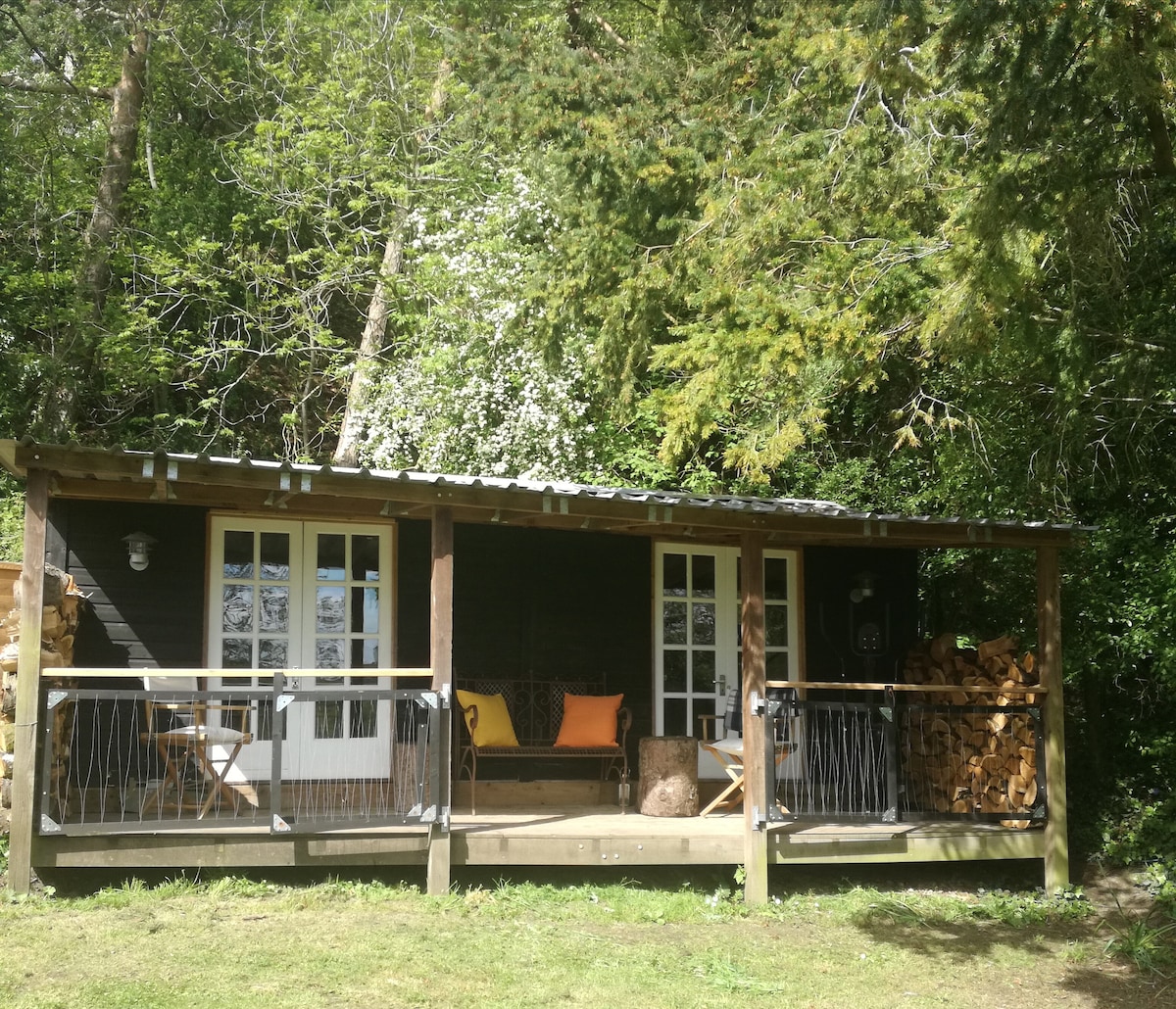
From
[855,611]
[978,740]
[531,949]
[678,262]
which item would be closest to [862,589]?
[855,611]

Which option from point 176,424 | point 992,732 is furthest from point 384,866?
point 176,424

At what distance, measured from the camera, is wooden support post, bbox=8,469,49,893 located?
21.4ft

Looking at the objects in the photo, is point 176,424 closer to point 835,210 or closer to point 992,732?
point 835,210

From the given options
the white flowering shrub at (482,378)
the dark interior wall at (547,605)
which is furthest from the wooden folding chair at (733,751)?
the white flowering shrub at (482,378)

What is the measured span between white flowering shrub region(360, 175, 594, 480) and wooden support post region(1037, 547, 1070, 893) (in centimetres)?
642

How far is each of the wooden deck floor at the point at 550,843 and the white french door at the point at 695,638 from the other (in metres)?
1.33

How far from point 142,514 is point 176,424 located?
25.3 ft

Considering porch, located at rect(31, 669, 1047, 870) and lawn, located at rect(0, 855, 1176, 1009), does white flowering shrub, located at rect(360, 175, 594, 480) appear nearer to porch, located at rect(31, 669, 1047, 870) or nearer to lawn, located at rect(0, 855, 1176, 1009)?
porch, located at rect(31, 669, 1047, 870)

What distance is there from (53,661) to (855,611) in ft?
21.1

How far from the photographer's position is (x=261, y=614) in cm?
886

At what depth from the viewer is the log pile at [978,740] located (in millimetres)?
8727

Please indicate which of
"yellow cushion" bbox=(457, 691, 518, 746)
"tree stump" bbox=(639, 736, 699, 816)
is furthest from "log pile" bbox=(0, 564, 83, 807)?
"tree stump" bbox=(639, 736, 699, 816)

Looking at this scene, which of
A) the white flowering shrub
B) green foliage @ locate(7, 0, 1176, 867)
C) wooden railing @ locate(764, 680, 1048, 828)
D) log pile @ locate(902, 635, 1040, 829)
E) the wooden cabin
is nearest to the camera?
the wooden cabin

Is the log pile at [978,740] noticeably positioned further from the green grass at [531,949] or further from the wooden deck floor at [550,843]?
the green grass at [531,949]
